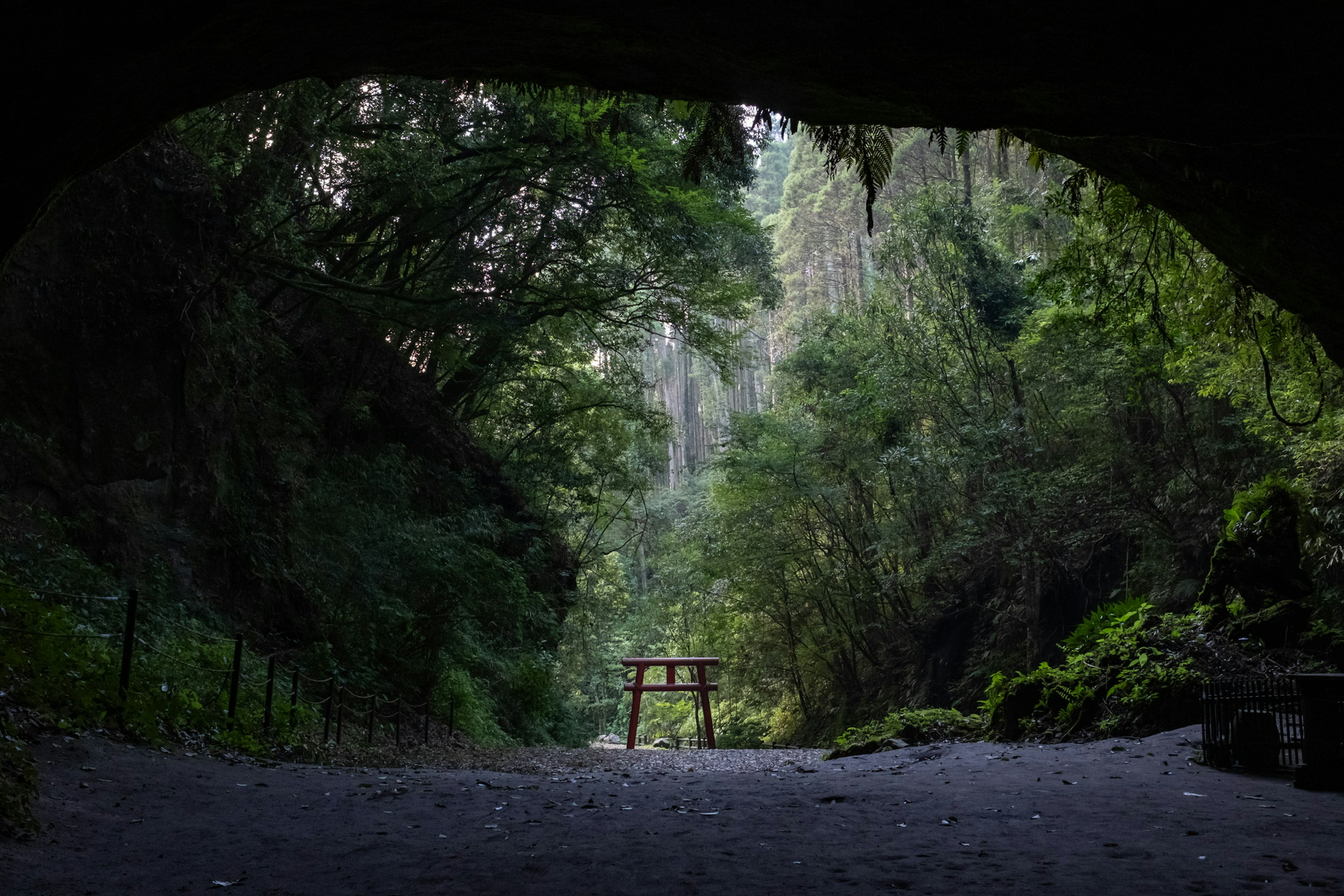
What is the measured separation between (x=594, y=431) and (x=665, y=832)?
1545 cm

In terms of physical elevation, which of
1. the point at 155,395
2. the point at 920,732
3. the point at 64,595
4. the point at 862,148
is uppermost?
the point at 862,148

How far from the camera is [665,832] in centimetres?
480

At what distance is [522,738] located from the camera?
16453 mm

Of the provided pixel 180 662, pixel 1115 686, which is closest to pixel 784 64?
pixel 180 662

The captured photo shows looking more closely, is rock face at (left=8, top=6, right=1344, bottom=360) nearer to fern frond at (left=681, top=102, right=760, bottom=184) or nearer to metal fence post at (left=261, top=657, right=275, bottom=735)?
fern frond at (left=681, top=102, right=760, bottom=184)

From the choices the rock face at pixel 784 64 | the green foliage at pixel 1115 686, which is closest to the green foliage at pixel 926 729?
the green foliage at pixel 1115 686

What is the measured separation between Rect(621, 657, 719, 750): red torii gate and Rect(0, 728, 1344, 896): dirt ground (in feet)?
35.5

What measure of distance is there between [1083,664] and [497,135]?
10341 mm

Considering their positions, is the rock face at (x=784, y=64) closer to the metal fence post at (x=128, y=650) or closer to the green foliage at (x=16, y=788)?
the green foliage at (x=16, y=788)

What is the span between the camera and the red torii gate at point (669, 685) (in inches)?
716

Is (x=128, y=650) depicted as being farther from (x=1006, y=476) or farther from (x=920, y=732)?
(x=1006, y=476)

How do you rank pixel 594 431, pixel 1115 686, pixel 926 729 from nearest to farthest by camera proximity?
1. pixel 1115 686
2. pixel 926 729
3. pixel 594 431

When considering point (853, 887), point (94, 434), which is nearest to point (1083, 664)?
point (853, 887)

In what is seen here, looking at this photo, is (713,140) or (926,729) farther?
(926,729)
